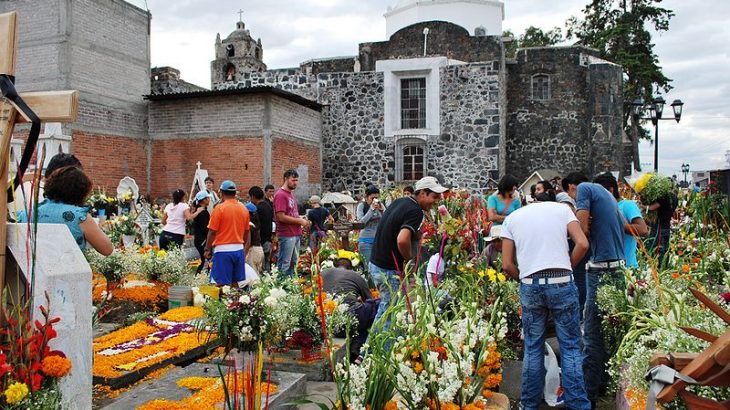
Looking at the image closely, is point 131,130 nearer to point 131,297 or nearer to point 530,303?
point 131,297

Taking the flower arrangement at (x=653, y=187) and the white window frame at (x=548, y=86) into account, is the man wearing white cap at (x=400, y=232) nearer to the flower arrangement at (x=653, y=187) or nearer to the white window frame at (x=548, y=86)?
the flower arrangement at (x=653, y=187)

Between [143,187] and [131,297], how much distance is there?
44.3 ft

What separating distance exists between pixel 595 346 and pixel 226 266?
4237mm

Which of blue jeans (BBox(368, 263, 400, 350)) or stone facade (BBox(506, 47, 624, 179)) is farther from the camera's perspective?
stone facade (BBox(506, 47, 624, 179))

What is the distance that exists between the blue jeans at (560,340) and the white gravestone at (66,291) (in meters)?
3.06

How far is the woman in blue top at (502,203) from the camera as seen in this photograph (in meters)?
7.95

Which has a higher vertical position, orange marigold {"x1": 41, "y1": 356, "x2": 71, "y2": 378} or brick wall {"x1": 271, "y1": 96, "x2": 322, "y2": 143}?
brick wall {"x1": 271, "y1": 96, "x2": 322, "y2": 143}

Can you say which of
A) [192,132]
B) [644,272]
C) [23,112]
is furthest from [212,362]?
[192,132]

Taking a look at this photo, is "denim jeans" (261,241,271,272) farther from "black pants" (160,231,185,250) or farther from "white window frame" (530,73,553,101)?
"white window frame" (530,73,553,101)

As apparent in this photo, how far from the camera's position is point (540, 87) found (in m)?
24.8

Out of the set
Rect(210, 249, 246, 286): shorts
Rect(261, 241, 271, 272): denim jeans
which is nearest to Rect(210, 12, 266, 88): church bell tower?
Rect(261, 241, 271, 272): denim jeans

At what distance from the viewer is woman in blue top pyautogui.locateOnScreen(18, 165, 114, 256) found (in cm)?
412

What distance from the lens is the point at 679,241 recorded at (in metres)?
8.30

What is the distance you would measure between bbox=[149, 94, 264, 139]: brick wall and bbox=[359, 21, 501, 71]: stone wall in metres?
7.73
